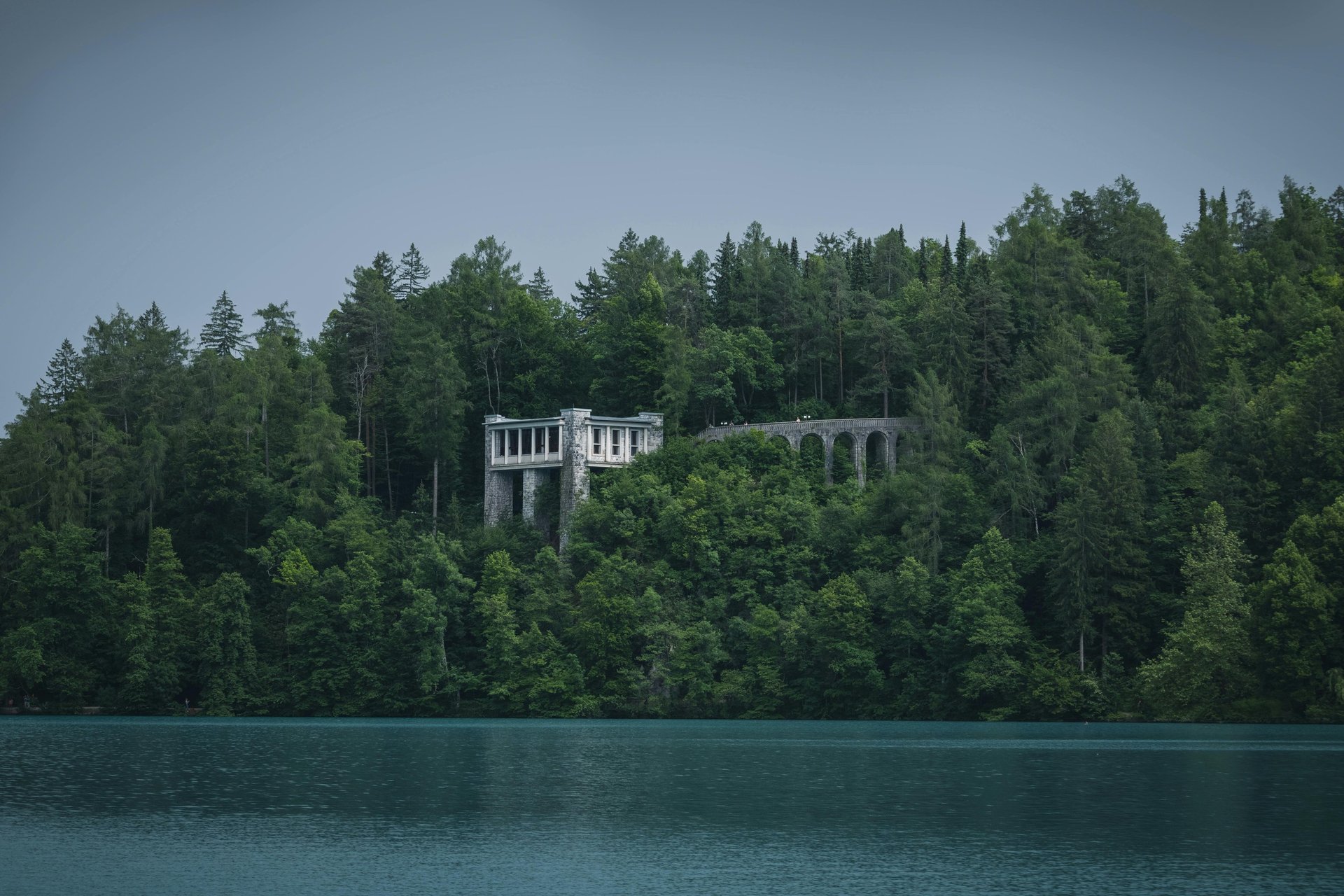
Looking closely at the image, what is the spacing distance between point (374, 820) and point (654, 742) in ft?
95.0

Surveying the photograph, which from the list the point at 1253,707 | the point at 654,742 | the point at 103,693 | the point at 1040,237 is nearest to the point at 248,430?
the point at 103,693

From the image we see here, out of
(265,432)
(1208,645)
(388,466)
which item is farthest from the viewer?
(388,466)

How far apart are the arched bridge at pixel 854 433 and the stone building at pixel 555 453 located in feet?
19.8

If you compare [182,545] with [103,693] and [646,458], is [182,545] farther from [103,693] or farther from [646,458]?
[646,458]

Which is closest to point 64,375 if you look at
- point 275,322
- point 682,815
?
point 275,322

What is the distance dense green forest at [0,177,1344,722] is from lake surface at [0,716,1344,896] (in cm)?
1171

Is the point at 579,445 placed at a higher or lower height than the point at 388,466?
lower

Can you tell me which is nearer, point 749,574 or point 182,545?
point 749,574

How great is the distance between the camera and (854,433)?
104 metres

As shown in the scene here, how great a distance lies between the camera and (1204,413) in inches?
3743

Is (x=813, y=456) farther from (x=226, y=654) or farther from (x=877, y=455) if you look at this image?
(x=226, y=654)

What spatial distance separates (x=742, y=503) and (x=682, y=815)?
52803 millimetres

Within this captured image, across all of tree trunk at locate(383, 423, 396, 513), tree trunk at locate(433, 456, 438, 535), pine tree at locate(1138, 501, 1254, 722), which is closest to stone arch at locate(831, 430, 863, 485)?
pine tree at locate(1138, 501, 1254, 722)

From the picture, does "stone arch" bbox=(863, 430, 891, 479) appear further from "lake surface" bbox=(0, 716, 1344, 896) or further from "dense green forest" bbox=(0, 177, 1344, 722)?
"lake surface" bbox=(0, 716, 1344, 896)
